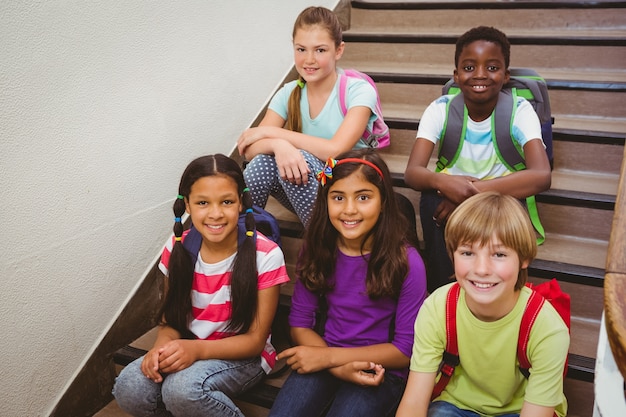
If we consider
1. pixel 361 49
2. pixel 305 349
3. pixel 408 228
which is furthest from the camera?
pixel 361 49

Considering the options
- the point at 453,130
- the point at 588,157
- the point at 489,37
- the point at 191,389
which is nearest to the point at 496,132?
the point at 453,130

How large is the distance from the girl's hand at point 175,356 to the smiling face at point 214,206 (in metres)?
0.32

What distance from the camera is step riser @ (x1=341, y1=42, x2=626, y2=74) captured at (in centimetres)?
259

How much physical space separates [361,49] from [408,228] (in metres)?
1.63

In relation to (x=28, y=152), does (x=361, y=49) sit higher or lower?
higher

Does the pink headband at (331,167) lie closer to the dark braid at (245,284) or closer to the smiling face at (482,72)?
the dark braid at (245,284)

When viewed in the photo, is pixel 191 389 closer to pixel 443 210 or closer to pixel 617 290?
pixel 443 210

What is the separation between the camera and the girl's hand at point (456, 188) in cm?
171

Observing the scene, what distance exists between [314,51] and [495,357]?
49.8 inches

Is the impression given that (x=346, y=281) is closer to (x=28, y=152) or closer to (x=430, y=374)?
(x=430, y=374)

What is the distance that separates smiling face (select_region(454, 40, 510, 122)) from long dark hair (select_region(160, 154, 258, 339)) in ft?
2.85

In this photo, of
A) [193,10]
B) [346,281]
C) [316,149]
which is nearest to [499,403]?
[346,281]

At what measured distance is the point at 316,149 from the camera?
1.98 m

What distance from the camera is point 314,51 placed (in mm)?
2037
